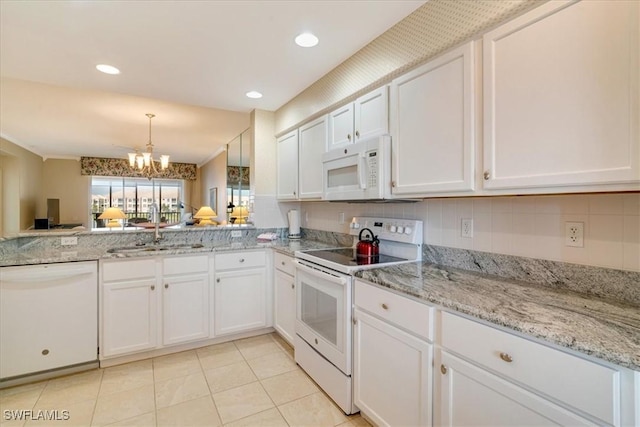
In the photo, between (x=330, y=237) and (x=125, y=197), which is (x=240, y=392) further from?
(x=125, y=197)

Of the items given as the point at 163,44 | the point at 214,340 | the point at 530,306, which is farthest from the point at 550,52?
the point at 214,340

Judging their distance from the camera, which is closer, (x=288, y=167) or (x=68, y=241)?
(x=68, y=241)

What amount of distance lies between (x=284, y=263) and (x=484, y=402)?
1867mm

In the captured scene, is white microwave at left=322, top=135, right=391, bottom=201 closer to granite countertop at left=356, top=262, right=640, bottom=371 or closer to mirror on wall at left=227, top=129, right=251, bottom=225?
granite countertop at left=356, top=262, right=640, bottom=371

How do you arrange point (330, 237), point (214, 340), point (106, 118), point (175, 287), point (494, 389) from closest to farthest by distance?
1. point (494, 389)
2. point (175, 287)
3. point (214, 340)
4. point (330, 237)
5. point (106, 118)

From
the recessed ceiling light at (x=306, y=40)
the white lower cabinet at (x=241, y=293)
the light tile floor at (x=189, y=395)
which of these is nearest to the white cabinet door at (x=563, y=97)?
the recessed ceiling light at (x=306, y=40)

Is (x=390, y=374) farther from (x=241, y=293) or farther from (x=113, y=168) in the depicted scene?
(x=113, y=168)

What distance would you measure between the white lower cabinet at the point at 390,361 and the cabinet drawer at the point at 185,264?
5.06 ft

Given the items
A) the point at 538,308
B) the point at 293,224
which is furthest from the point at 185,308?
the point at 538,308

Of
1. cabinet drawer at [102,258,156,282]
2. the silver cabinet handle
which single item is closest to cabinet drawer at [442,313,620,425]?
the silver cabinet handle

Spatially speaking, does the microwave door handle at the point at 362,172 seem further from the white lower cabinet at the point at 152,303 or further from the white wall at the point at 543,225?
the white lower cabinet at the point at 152,303

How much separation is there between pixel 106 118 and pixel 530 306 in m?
5.06

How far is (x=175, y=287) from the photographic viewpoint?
2.61m

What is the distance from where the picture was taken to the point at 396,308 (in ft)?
4.84
